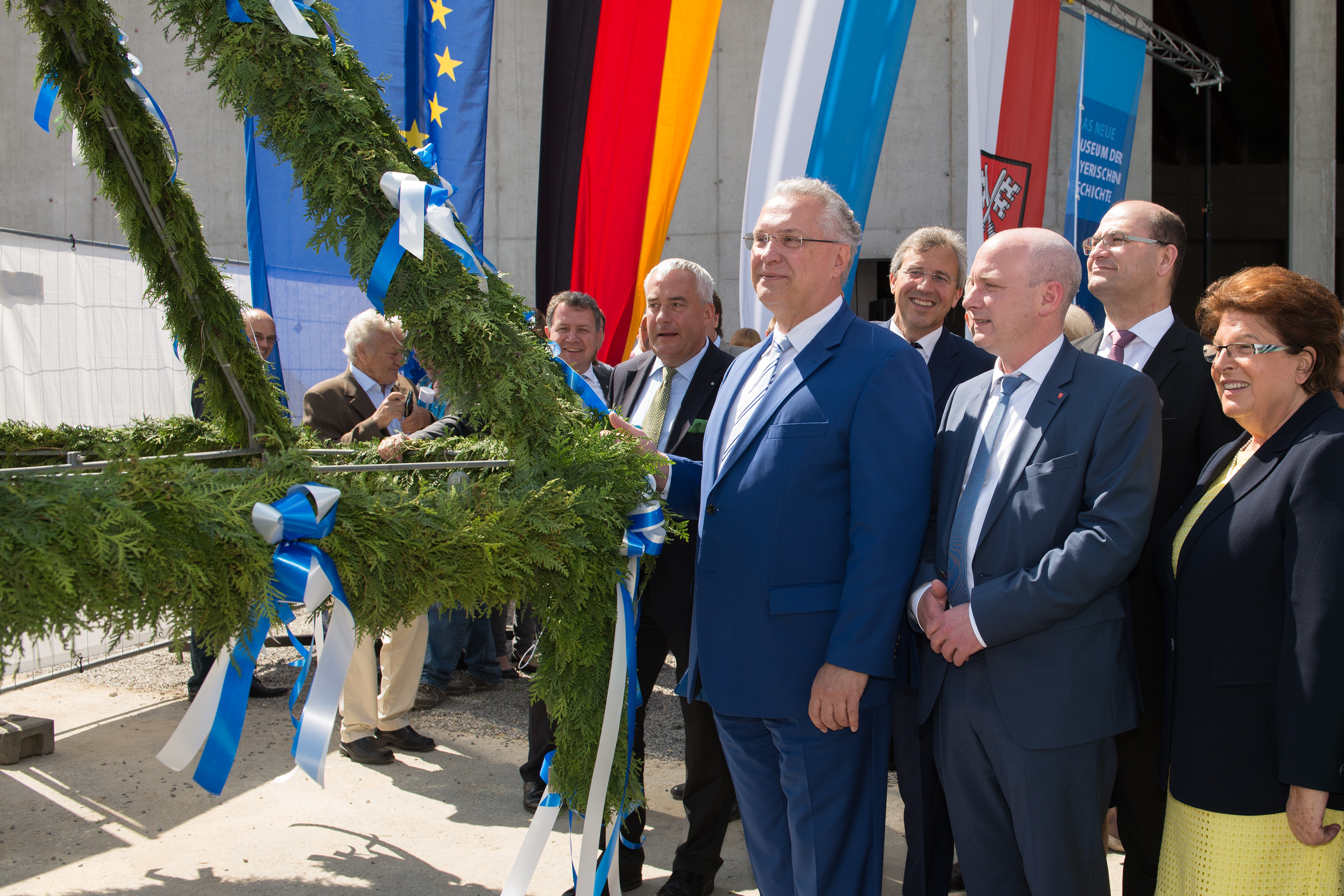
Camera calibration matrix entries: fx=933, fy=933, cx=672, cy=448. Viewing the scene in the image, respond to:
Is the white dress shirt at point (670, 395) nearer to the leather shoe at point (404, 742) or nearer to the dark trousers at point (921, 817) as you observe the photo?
the dark trousers at point (921, 817)

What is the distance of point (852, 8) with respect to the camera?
13.5 ft

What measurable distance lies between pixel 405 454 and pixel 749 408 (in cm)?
100

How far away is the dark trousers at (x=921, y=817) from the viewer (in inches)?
97.2

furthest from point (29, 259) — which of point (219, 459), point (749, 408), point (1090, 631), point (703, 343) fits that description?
point (1090, 631)

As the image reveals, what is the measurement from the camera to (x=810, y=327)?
2.27m

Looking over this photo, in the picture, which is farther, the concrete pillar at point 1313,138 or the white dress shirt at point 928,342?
the concrete pillar at point 1313,138

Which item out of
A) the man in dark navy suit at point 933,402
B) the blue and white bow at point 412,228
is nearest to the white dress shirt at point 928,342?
the man in dark navy suit at point 933,402

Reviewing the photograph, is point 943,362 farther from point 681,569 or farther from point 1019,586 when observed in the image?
point 1019,586

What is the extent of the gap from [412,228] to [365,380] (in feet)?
9.38

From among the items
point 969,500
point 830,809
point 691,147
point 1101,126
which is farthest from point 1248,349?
point 691,147

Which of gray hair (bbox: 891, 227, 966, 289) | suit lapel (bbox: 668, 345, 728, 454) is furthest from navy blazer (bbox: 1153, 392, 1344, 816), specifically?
suit lapel (bbox: 668, 345, 728, 454)

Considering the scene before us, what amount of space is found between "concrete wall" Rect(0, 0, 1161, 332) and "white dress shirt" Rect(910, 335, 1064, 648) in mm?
7591

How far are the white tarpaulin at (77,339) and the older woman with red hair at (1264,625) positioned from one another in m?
5.39

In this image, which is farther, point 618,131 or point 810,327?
point 618,131
